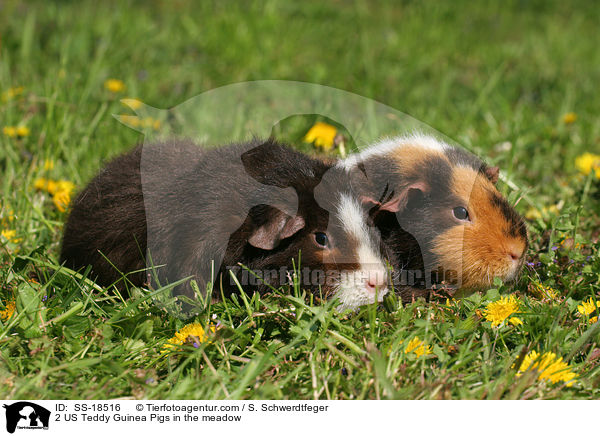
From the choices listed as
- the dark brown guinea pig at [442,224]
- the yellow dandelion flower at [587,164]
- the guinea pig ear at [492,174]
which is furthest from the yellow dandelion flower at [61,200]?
the yellow dandelion flower at [587,164]

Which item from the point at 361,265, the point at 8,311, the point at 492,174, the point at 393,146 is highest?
the point at 393,146

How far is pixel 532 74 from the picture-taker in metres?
7.06

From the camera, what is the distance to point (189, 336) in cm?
271

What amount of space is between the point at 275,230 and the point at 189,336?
2.16 ft

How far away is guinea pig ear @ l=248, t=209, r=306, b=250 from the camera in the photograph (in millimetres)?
2949

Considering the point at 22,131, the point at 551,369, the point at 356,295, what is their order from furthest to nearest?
the point at 22,131 → the point at 356,295 → the point at 551,369

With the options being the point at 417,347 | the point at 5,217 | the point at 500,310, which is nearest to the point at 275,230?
the point at 417,347

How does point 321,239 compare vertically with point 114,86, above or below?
below

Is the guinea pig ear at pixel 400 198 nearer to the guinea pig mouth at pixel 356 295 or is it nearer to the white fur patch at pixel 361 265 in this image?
the white fur patch at pixel 361 265

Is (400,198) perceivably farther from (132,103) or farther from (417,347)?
(132,103)

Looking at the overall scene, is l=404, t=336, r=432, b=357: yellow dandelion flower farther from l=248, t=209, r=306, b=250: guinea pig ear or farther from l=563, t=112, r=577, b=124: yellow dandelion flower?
l=563, t=112, r=577, b=124: yellow dandelion flower

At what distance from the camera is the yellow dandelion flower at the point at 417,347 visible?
2.62 metres
